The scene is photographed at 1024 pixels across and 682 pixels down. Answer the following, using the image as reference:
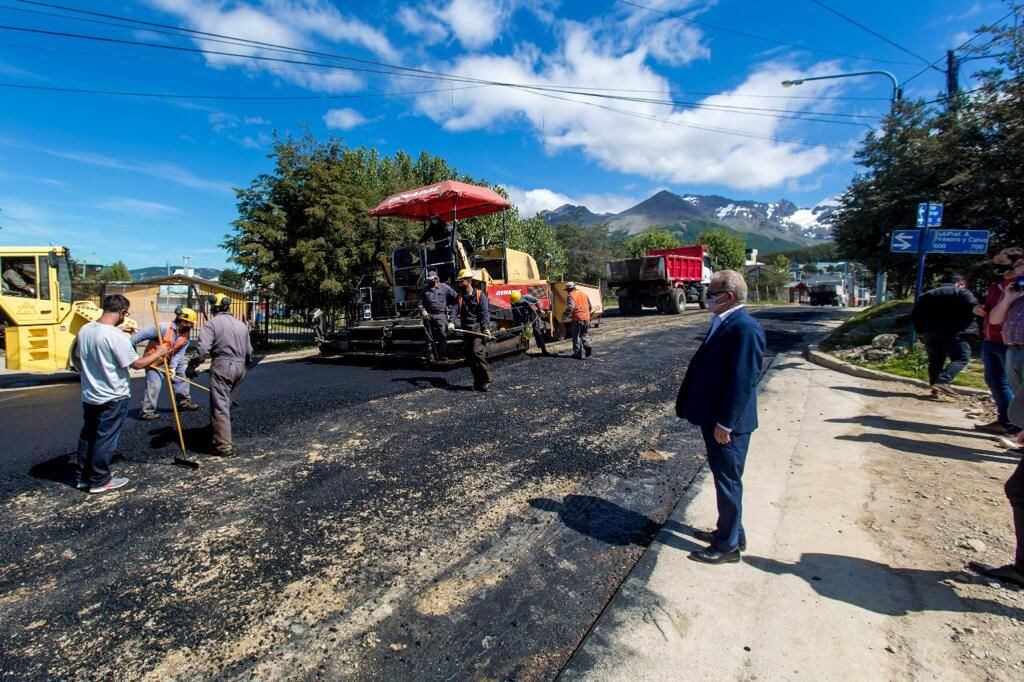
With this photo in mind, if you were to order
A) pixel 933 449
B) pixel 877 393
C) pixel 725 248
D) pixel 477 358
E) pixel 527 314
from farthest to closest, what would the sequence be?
pixel 725 248 < pixel 527 314 < pixel 477 358 < pixel 877 393 < pixel 933 449

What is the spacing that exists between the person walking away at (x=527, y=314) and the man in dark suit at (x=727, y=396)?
718 cm

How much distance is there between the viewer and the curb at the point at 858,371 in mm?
6465

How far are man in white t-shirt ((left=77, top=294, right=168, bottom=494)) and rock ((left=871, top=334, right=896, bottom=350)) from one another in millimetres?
10923

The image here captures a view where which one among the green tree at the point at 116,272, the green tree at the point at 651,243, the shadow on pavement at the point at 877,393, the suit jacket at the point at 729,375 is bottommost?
the shadow on pavement at the point at 877,393

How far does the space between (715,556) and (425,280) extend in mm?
7650

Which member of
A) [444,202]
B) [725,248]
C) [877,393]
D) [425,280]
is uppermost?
[725,248]

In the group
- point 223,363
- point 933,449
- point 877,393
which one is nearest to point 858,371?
point 877,393

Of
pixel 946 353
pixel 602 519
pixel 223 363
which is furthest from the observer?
pixel 946 353

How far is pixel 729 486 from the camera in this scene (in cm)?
293

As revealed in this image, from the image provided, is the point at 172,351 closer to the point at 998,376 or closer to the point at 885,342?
the point at 998,376

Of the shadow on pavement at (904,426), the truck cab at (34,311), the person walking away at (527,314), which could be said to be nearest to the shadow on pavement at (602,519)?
the shadow on pavement at (904,426)

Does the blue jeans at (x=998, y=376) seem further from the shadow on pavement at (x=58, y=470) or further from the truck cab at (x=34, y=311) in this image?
the truck cab at (x=34, y=311)

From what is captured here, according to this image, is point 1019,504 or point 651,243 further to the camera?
point 651,243

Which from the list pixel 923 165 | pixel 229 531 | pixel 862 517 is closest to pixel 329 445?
pixel 229 531
